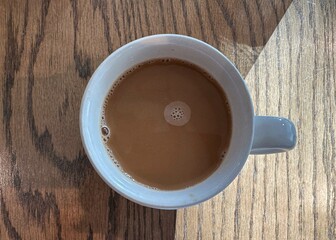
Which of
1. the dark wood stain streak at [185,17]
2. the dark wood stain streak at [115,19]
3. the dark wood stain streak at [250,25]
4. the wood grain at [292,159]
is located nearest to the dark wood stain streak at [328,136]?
the wood grain at [292,159]

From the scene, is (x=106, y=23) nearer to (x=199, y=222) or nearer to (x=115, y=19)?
(x=115, y=19)

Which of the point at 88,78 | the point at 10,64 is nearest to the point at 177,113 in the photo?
the point at 88,78

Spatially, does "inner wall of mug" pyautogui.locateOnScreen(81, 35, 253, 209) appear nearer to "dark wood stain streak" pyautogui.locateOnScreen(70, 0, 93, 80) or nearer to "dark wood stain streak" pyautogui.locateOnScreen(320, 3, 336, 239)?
"dark wood stain streak" pyautogui.locateOnScreen(70, 0, 93, 80)

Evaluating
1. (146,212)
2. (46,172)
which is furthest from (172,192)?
(46,172)

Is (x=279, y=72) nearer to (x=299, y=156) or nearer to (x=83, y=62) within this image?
(x=299, y=156)

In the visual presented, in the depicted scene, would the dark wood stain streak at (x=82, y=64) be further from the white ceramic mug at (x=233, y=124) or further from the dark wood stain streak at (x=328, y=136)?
the dark wood stain streak at (x=328, y=136)

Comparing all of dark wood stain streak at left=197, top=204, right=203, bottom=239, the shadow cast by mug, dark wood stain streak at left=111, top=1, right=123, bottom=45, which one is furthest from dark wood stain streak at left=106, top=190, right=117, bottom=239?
dark wood stain streak at left=111, top=1, right=123, bottom=45

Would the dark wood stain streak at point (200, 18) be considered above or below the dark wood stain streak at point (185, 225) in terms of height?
above
